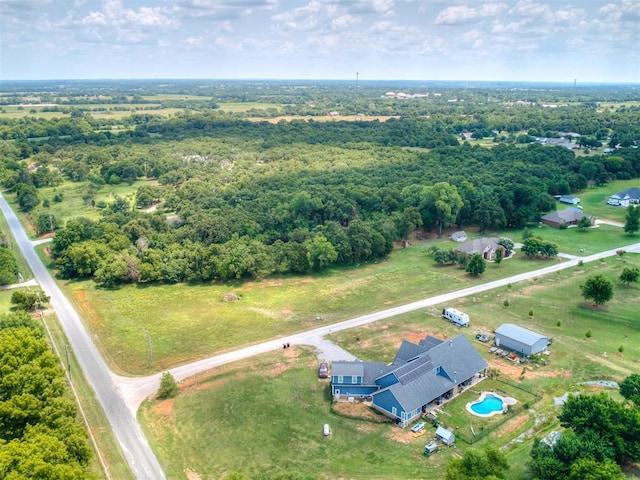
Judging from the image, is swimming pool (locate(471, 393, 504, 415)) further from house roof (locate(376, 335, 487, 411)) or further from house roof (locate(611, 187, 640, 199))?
house roof (locate(611, 187, 640, 199))

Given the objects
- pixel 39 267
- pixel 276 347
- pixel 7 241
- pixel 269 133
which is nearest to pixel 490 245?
pixel 276 347

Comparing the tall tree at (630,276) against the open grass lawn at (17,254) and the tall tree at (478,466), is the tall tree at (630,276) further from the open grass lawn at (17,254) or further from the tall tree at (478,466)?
the open grass lawn at (17,254)

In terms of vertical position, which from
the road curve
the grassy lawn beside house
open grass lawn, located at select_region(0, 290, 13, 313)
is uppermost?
the grassy lawn beside house

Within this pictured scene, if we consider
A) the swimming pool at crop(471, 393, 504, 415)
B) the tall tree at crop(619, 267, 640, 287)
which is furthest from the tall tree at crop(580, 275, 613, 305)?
the swimming pool at crop(471, 393, 504, 415)

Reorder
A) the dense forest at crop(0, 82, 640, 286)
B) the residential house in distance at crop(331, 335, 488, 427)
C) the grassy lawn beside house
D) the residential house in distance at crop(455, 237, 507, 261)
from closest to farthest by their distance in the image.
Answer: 1. the residential house in distance at crop(331, 335, 488, 427)
2. the dense forest at crop(0, 82, 640, 286)
3. the residential house in distance at crop(455, 237, 507, 261)
4. the grassy lawn beside house

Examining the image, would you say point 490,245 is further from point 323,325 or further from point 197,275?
point 197,275

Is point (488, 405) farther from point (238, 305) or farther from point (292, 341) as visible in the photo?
point (238, 305)
